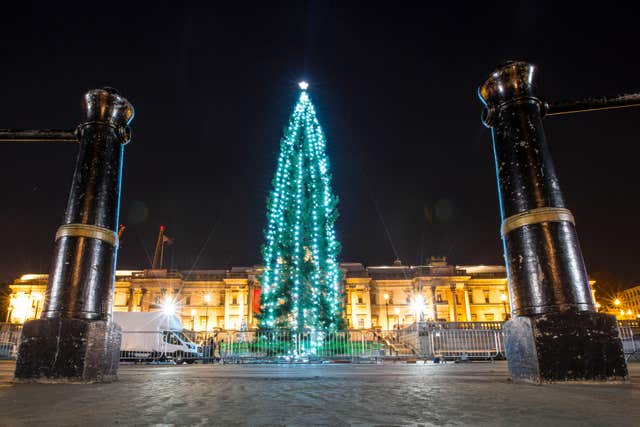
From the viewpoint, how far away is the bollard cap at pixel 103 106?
4.63 metres

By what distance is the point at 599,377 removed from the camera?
309 centimetres

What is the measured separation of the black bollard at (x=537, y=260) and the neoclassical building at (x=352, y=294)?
67094mm

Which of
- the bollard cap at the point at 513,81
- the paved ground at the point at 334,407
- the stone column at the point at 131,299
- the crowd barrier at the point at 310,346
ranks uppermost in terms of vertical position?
the stone column at the point at 131,299

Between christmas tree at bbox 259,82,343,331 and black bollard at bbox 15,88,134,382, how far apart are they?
16395mm

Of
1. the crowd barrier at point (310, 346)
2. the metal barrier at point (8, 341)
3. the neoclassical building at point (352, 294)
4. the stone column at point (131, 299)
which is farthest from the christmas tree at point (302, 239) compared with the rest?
the stone column at point (131, 299)

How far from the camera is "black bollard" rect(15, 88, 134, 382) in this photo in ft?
12.2

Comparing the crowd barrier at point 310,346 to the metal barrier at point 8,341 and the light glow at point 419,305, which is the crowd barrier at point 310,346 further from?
the light glow at point 419,305

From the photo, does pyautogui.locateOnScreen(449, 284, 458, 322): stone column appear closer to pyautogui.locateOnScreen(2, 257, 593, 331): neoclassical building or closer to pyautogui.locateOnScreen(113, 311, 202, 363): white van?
pyautogui.locateOnScreen(2, 257, 593, 331): neoclassical building

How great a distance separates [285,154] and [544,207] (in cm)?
2024

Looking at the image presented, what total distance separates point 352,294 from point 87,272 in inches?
2771

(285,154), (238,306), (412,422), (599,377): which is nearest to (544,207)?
(599,377)

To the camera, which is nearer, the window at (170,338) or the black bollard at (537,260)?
the black bollard at (537,260)

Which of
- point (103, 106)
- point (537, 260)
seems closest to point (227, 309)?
point (103, 106)

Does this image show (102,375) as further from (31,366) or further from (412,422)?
(412,422)
